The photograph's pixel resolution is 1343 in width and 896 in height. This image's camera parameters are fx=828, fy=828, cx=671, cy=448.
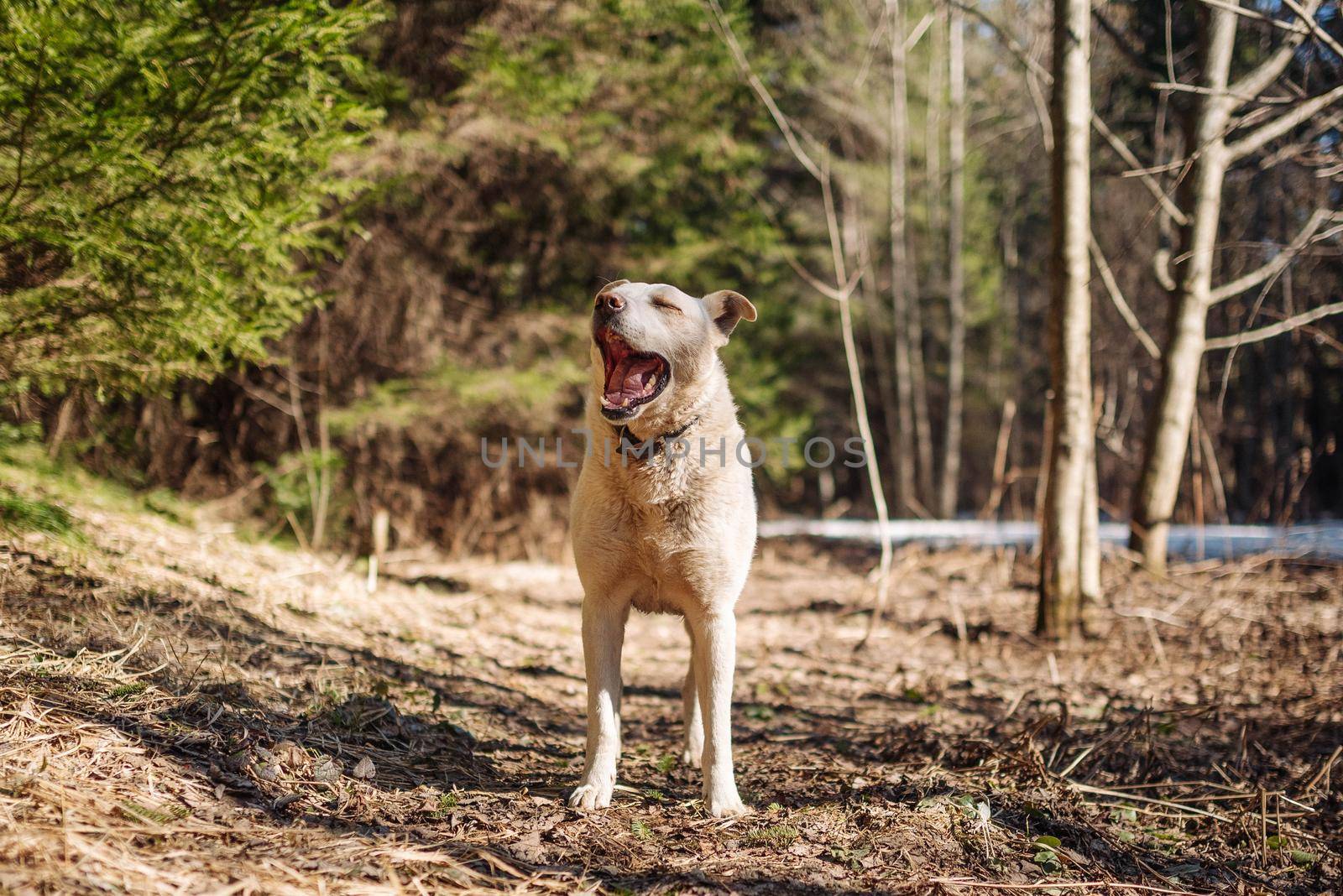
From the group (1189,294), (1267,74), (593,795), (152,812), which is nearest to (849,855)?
(593,795)

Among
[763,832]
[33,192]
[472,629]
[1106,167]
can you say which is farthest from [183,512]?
[1106,167]

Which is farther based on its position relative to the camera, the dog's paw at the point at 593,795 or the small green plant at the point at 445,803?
the dog's paw at the point at 593,795

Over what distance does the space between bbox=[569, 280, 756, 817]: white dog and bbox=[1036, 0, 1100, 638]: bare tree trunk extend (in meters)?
4.09

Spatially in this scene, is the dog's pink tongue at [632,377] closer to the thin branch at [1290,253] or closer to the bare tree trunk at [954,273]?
the thin branch at [1290,253]

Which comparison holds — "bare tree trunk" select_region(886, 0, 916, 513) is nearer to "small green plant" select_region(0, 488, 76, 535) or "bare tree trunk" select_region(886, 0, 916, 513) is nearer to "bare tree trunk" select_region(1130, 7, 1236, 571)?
"bare tree trunk" select_region(1130, 7, 1236, 571)

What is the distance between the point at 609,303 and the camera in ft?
11.3

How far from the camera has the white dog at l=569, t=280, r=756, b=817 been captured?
11.2 ft

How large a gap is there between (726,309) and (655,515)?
1174 mm

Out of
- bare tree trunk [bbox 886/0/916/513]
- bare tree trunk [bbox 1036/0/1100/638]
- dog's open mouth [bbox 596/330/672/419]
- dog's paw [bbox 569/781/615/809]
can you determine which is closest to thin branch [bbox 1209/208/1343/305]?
bare tree trunk [bbox 1036/0/1100/638]

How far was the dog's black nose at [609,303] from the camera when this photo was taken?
3430 mm

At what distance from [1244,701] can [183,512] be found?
8617 millimetres

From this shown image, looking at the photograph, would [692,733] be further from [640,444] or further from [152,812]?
[152,812]

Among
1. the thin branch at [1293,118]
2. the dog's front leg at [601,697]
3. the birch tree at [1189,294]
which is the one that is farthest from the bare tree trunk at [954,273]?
the dog's front leg at [601,697]

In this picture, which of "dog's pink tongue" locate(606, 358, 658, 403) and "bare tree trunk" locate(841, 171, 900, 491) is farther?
"bare tree trunk" locate(841, 171, 900, 491)
